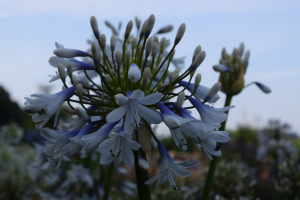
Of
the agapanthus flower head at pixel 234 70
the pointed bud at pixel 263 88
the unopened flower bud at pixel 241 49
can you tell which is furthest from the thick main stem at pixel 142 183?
the unopened flower bud at pixel 241 49

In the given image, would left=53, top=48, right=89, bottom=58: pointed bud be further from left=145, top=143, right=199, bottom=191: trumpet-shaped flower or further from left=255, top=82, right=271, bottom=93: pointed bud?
left=255, top=82, right=271, bottom=93: pointed bud

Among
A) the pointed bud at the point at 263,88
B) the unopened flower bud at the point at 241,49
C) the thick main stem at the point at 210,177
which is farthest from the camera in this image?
the unopened flower bud at the point at 241,49

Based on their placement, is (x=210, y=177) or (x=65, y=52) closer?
(x=65, y=52)

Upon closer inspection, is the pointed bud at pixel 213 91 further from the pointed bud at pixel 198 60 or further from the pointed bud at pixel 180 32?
the pointed bud at pixel 180 32

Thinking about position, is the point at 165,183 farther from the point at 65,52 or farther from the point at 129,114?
the point at 65,52

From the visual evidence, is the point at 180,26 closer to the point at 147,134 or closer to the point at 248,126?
the point at 147,134

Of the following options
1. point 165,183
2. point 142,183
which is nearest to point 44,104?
point 142,183

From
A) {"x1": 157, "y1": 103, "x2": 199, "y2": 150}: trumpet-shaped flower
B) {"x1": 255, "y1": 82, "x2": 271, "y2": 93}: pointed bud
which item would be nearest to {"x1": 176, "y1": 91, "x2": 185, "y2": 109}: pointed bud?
{"x1": 157, "y1": 103, "x2": 199, "y2": 150}: trumpet-shaped flower
